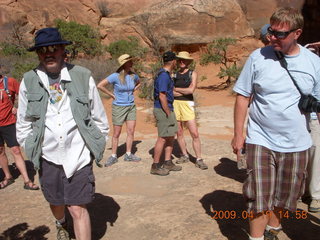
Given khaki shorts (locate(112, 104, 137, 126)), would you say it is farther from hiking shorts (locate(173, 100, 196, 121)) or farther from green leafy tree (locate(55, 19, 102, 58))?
green leafy tree (locate(55, 19, 102, 58))

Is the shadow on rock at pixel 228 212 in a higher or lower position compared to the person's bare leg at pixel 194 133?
lower

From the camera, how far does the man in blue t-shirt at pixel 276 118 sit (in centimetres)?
252

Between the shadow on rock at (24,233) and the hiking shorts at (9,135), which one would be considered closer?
the shadow on rock at (24,233)

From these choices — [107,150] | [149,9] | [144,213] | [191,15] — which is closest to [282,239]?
[144,213]

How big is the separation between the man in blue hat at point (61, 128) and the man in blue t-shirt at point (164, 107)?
1.92 meters

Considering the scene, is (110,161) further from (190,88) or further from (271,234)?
(271,234)

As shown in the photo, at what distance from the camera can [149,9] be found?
2195 cm

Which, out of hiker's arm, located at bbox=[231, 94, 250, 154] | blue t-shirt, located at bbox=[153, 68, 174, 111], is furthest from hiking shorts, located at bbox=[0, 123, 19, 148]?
hiker's arm, located at bbox=[231, 94, 250, 154]

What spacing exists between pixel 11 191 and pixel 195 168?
2.48 metres

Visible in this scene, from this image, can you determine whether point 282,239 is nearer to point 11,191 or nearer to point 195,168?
point 195,168

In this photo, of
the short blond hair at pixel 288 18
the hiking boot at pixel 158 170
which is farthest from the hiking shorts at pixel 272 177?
Result: the hiking boot at pixel 158 170

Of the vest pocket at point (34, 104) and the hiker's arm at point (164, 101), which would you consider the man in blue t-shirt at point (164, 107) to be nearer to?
the hiker's arm at point (164, 101)

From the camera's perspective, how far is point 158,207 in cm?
398

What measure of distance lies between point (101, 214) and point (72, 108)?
1598mm
